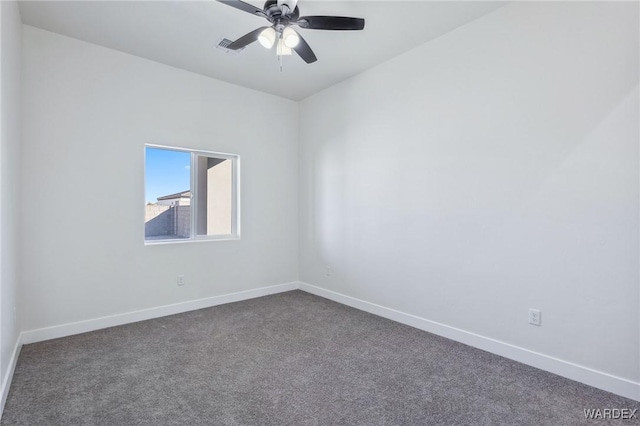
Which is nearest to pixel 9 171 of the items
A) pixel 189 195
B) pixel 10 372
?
pixel 10 372

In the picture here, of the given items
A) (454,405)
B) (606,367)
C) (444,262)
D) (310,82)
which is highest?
(310,82)

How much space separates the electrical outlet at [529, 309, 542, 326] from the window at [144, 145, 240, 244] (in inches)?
132


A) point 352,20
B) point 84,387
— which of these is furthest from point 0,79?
point 352,20

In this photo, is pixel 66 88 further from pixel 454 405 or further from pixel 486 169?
pixel 454 405

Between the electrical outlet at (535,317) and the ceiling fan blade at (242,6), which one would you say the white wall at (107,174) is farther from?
the electrical outlet at (535,317)

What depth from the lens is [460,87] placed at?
294 cm

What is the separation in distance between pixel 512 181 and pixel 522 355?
4.50ft

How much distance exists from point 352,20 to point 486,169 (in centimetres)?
162

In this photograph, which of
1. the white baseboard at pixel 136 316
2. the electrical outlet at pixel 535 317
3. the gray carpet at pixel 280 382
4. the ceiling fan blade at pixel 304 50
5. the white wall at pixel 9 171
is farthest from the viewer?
the white baseboard at pixel 136 316

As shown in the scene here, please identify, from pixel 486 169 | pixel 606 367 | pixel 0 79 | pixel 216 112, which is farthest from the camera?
pixel 216 112

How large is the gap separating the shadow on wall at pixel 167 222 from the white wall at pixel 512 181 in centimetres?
206

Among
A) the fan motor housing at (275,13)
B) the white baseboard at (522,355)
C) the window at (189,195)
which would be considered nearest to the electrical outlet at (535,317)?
the white baseboard at (522,355)

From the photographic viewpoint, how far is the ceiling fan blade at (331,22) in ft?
7.49

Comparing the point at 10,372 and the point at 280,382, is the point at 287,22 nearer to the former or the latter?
the point at 280,382
